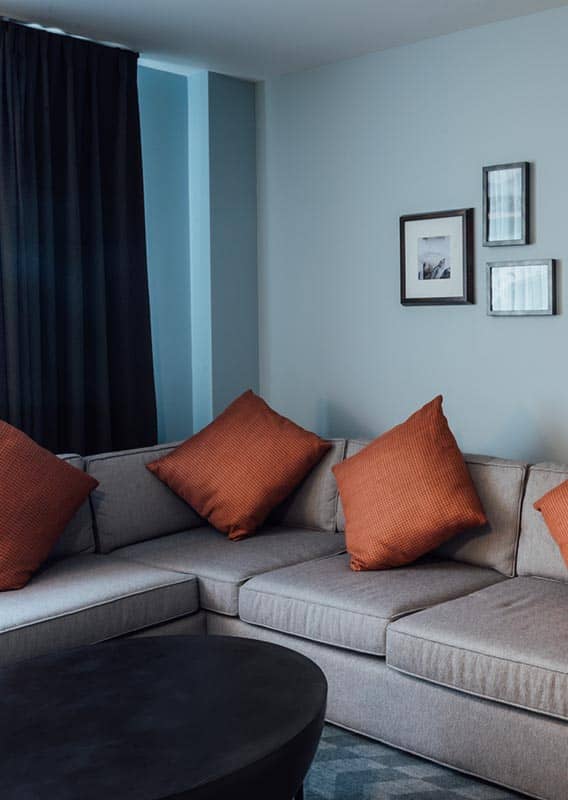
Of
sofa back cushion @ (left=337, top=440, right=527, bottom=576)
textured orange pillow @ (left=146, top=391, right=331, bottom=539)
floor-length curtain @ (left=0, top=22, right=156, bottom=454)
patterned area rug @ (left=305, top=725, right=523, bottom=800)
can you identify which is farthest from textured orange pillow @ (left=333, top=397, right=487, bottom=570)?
floor-length curtain @ (left=0, top=22, right=156, bottom=454)

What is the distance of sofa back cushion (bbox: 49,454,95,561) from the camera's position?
3.69m

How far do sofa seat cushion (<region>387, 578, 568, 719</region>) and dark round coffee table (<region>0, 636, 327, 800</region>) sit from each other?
428mm

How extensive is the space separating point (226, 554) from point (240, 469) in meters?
0.42

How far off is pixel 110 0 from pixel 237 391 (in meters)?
1.96

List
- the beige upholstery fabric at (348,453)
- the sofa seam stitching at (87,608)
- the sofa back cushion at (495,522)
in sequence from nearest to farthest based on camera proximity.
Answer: the sofa seam stitching at (87,608) < the sofa back cushion at (495,522) < the beige upholstery fabric at (348,453)

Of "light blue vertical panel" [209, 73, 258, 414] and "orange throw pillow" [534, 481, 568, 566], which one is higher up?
"light blue vertical panel" [209, 73, 258, 414]

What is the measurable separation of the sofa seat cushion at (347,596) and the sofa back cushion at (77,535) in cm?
73

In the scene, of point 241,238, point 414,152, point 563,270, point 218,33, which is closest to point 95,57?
point 218,33

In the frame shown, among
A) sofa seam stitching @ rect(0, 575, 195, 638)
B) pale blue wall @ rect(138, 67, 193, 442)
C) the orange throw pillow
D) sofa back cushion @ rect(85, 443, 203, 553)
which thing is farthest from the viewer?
pale blue wall @ rect(138, 67, 193, 442)

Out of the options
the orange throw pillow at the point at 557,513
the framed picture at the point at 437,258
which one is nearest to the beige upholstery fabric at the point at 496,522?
the orange throw pillow at the point at 557,513

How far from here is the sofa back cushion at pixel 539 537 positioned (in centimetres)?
330

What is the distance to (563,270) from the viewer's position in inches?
153

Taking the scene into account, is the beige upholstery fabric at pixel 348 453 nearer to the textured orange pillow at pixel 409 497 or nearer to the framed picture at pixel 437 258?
the textured orange pillow at pixel 409 497

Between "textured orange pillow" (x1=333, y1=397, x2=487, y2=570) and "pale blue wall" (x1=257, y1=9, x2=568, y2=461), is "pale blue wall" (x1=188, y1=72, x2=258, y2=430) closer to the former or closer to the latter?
"pale blue wall" (x1=257, y1=9, x2=568, y2=461)
